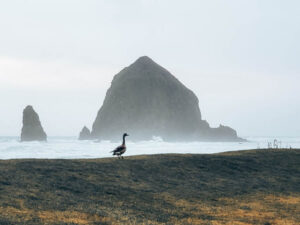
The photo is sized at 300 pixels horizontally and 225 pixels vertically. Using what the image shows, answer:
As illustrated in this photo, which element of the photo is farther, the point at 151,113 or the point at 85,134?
the point at 85,134

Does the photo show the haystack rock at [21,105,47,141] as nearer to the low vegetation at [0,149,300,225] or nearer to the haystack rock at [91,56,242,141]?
the haystack rock at [91,56,242,141]

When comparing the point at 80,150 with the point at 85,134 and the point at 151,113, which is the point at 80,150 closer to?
the point at 151,113

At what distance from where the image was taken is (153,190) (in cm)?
1623

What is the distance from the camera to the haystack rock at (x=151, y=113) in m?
177

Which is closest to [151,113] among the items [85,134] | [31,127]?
[85,134]

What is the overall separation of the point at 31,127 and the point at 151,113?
60.3 metres

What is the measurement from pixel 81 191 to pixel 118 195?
1544 millimetres

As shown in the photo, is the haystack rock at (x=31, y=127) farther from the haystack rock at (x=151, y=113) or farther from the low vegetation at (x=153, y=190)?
the low vegetation at (x=153, y=190)

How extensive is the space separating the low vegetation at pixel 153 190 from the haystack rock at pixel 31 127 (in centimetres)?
12931

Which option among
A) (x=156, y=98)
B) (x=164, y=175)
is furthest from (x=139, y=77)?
(x=164, y=175)

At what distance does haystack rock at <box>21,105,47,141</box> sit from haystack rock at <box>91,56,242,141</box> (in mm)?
40238

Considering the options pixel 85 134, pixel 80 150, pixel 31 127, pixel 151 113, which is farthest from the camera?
pixel 85 134

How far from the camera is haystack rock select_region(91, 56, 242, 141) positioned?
177000 millimetres

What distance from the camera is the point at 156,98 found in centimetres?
18612
